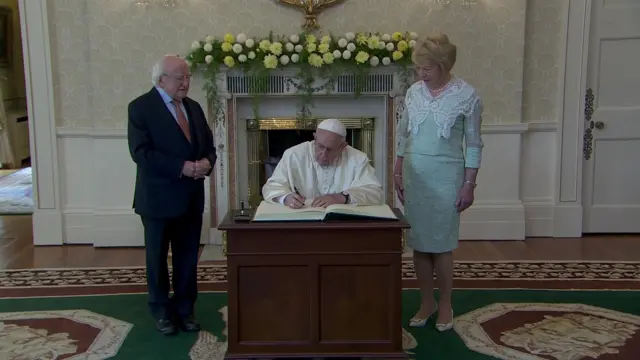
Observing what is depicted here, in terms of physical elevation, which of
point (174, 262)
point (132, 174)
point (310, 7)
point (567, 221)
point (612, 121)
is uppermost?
point (310, 7)

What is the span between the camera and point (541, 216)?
5449 millimetres

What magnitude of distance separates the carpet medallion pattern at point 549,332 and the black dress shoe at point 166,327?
144 centimetres

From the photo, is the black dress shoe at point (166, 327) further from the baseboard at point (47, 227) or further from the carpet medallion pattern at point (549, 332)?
the baseboard at point (47, 227)

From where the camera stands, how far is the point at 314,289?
2.82 metres

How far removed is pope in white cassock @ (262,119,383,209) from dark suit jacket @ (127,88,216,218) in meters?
0.41

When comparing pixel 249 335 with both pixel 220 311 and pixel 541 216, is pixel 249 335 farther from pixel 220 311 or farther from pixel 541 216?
pixel 541 216

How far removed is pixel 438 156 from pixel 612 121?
2838 mm

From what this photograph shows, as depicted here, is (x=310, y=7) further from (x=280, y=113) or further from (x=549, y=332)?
(x=549, y=332)

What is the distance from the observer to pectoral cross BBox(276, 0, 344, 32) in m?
5.03

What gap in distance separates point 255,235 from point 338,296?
0.43 m

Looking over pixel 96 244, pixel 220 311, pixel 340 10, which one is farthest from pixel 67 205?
pixel 340 10

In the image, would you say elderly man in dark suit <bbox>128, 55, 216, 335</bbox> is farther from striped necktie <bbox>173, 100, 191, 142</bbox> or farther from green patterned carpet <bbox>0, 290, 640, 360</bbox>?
green patterned carpet <bbox>0, 290, 640, 360</bbox>

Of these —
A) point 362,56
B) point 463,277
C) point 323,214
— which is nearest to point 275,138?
point 362,56

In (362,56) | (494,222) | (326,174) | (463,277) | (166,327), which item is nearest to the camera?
(326,174)
